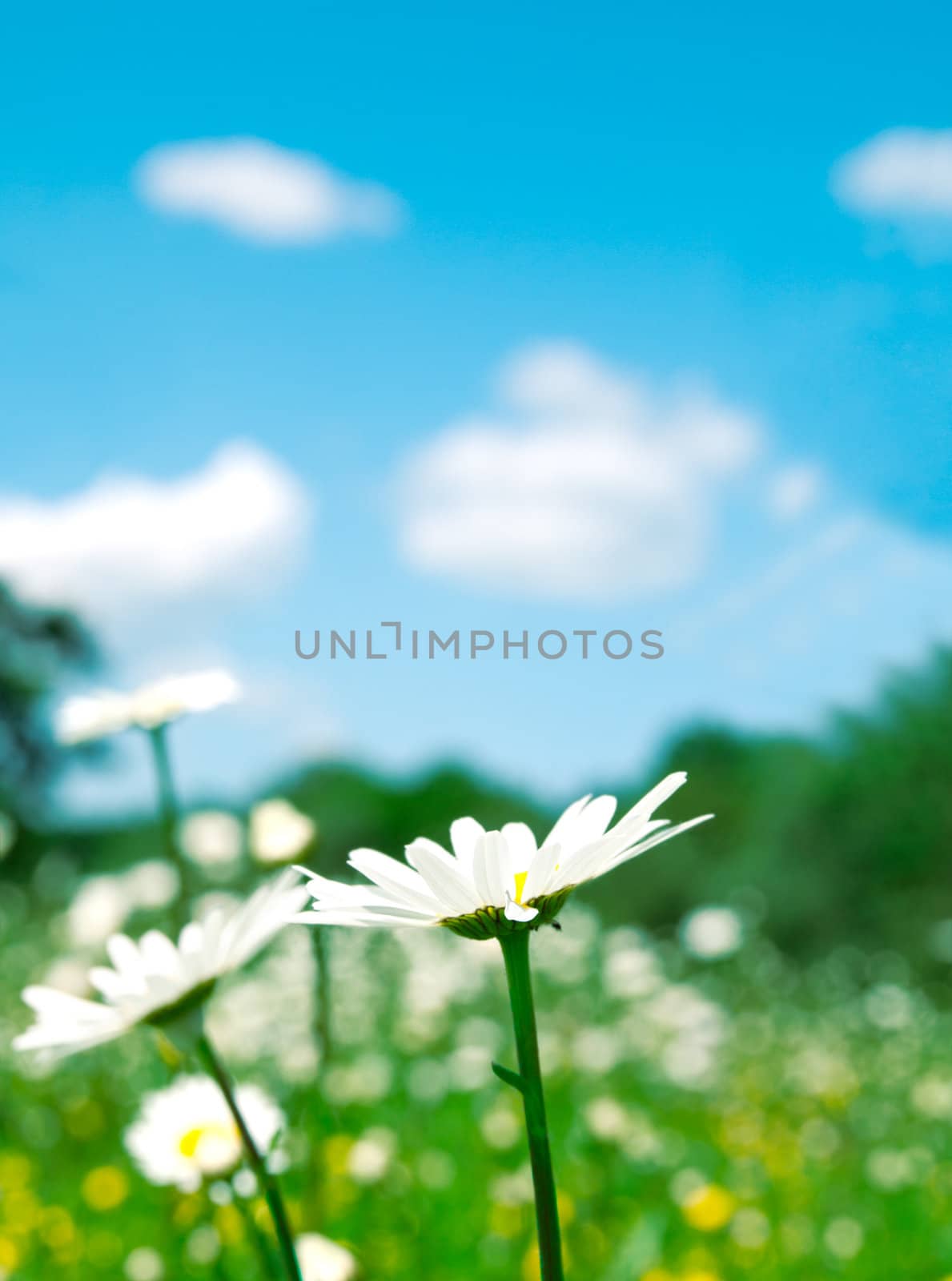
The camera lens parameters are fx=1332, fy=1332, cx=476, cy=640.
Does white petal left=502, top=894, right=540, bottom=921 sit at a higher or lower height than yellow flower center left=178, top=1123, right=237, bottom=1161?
higher

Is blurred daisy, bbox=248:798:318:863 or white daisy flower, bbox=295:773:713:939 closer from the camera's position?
white daisy flower, bbox=295:773:713:939

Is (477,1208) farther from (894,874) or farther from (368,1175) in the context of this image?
(894,874)

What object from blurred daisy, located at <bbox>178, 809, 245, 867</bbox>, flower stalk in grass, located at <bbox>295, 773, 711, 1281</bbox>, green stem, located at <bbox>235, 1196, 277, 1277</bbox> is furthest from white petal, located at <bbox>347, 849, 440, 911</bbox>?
blurred daisy, located at <bbox>178, 809, 245, 867</bbox>

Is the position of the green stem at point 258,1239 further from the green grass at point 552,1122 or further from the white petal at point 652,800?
the white petal at point 652,800

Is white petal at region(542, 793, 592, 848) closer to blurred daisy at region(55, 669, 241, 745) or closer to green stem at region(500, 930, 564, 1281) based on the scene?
green stem at region(500, 930, 564, 1281)

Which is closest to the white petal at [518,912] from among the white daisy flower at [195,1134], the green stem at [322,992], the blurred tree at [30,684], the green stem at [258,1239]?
the green stem at [258,1239]

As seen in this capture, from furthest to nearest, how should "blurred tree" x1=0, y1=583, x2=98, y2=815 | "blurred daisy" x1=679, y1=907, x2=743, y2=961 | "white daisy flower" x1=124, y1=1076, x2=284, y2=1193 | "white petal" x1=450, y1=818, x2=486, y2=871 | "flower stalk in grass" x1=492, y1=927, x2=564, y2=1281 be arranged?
"blurred tree" x1=0, y1=583, x2=98, y2=815 → "blurred daisy" x1=679, y1=907, x2=743, y2=961 → "white daisy flower" x1=124, y1=1076, x2=284, y2=1193 → "white petal" x1=450, y1=818, x2=486, y2=871 → "flower stalk in grass" x1=492, y1=927, x2=564, y2=1281
